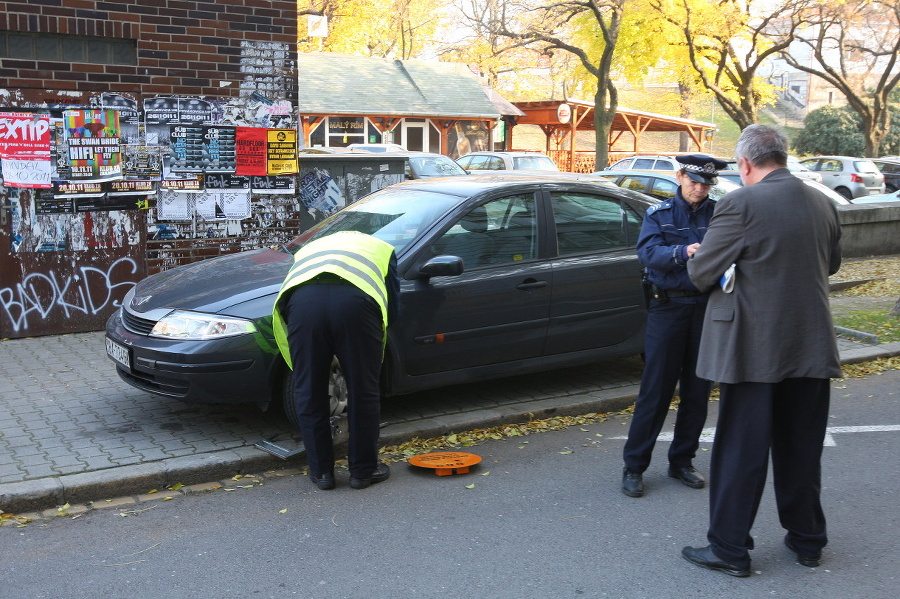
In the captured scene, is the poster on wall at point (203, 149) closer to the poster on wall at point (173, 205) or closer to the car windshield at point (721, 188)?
the poster on wall at point (173, 205)

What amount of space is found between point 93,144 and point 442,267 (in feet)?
14.3

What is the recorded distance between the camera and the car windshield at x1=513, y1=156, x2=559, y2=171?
85.0ft

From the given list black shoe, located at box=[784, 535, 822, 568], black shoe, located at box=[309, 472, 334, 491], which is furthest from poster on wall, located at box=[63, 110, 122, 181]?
black shoe, located at box=[784, 535, 822, 568]

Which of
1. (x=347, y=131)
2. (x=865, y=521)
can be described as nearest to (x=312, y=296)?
(x=865, y=521)

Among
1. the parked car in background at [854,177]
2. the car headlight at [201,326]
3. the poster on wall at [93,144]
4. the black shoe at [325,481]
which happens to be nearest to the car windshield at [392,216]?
the car headlight at [201,326]

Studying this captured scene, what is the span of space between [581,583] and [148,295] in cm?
352

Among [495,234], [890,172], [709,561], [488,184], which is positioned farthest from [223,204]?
[890,172]

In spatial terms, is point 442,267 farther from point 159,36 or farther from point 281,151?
point 159,36

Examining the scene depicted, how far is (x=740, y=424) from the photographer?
374cm

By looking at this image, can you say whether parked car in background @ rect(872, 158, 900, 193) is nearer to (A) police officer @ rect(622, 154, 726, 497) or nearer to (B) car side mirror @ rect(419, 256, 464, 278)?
(B) car side mirror @ rect(419, 256, 464, 278)

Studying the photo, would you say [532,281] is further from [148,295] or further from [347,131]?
[347,131]

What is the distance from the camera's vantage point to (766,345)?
3.63 m

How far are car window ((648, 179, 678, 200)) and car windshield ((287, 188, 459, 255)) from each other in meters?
8.49

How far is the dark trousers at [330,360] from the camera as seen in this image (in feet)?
15.3
